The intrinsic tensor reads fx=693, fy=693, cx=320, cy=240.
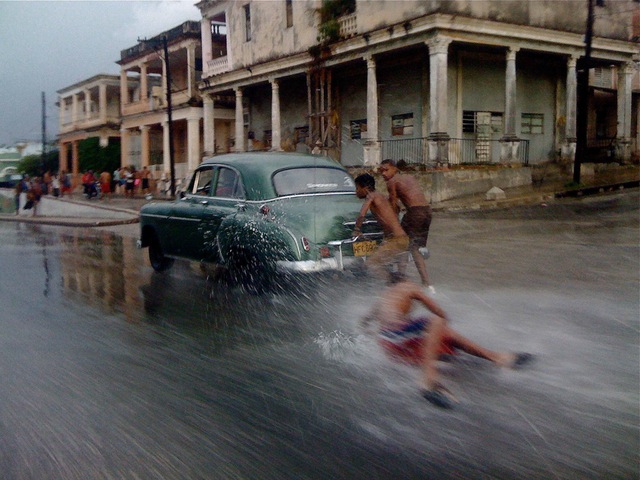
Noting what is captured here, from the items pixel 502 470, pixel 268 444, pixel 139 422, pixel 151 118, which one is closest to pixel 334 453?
pixel 268 444

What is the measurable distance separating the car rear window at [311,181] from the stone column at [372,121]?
15.0m

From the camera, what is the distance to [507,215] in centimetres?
1878

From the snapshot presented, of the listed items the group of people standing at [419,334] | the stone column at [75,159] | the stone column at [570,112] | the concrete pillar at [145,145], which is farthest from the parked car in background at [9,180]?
the group of people standing at [419,334]

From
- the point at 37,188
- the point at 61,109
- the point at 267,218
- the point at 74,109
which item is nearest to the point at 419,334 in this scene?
the point at 267,218

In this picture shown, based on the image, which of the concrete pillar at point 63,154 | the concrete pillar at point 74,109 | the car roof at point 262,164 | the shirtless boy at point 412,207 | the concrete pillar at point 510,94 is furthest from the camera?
the concrete pillar at point 63,154

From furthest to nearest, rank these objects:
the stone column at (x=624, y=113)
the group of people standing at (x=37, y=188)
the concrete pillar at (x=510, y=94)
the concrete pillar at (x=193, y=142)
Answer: the concrete pillar at (x=193, y=142)
the group of people standing at (x=37, y=188)
the stone column at (x=624, y=113)
the concrete pillar at (x=510, y=94)

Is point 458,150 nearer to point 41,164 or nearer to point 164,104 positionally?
point 164,104

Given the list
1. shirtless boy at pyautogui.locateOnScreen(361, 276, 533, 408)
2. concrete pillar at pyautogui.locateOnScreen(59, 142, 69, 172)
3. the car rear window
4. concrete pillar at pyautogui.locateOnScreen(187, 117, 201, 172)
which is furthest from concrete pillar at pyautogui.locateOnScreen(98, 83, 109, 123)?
shirtless boy at pyautogui.locateOnScreen(361, 276, 533, 408)

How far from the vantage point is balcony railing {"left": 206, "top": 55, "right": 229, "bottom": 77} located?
3322 cm

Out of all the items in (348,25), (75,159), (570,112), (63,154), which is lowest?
(75,159)

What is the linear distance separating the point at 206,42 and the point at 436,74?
1675cm

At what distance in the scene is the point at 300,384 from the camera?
5.19 metres

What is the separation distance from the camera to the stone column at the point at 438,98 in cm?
2166

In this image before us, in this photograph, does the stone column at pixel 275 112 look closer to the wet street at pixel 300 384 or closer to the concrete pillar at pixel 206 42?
the concrete pillar at pixel 206 42
